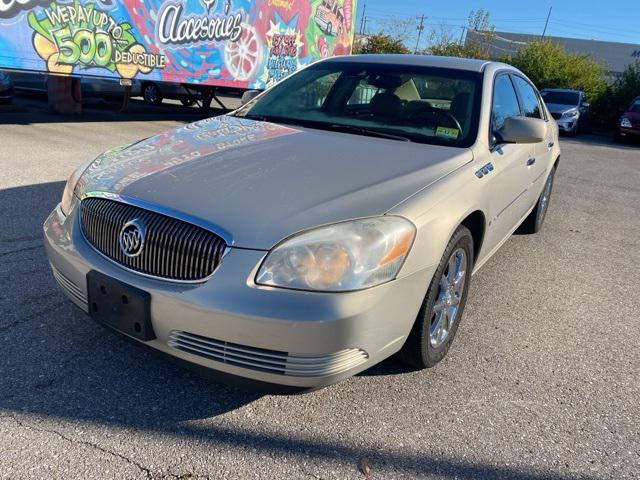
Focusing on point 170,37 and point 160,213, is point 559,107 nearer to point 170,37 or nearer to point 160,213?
point 170,37

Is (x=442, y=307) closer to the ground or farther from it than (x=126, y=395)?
farther from it

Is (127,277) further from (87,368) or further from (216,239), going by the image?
(87,368)

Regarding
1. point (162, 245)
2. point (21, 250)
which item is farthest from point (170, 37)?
point (162, 245)

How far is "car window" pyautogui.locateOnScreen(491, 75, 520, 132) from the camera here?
11.6 ft

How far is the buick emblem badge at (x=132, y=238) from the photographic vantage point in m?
2.25

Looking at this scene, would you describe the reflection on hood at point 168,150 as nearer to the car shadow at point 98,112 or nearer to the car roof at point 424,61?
the car roof at point 424,61

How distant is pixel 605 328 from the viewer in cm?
358

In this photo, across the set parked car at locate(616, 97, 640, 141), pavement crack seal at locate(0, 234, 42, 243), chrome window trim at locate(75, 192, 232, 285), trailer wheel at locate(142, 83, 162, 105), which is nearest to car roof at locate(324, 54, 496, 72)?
chrome window trim at locate(75, 192, 232, 285)

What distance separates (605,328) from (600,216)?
3683 mm

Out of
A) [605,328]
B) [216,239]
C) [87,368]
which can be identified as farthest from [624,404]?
[87,368]

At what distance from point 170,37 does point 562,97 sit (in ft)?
44.0

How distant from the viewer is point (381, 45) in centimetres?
3147

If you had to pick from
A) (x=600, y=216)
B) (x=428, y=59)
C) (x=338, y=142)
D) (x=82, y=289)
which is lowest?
(x=600, y=216)

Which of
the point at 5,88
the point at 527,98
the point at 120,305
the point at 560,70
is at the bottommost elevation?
the point at 5,88
